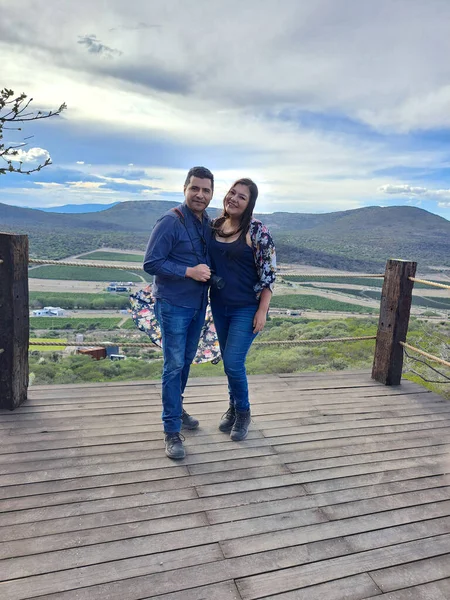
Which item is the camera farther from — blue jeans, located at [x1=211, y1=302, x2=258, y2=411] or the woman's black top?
blue jeans, located at [x1=211, y1=302, x2=258, y2=411]

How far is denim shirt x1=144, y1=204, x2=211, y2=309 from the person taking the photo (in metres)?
2.18

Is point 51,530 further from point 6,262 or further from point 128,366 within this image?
point 128,366

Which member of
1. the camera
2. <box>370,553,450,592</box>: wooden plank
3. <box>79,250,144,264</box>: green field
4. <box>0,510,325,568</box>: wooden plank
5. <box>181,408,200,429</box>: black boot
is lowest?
<box>79,250,144,264</box>: green field

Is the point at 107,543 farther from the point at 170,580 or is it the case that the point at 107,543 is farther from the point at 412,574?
the point at 412,574

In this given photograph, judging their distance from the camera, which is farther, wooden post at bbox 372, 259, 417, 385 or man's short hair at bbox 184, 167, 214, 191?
wooden post at bbox 372, 259, 417, 385

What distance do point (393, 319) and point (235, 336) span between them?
67.8 inches

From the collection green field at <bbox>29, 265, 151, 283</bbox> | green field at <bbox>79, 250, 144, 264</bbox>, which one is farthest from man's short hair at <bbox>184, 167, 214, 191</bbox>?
green field at <bbox>79, 250, 144, 264</bbox>

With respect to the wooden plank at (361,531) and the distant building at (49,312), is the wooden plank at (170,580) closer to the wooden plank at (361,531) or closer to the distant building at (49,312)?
the wooden plank at (361,531)

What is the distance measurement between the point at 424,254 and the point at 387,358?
2785 centimetres

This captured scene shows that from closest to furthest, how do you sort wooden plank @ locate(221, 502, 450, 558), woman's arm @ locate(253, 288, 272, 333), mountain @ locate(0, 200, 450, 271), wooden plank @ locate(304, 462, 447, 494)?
wooden plank @ locate(221, 502, 450, 558) → wooden plank @ locate(304, 462, 447, 494) → woman's arm @ locate(253, 288, 272, 333) → mountain @ locate(0, 200, 450, 271)

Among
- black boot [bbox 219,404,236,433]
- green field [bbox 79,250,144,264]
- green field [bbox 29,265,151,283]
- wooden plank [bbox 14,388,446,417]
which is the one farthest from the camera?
green field [bbox 79,250,144,264]

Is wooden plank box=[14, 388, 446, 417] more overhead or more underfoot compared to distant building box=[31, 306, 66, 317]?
more overhead

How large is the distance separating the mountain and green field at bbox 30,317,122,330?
156 inches

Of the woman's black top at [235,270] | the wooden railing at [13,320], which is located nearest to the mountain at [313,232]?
the wooden railing at [13,320]
